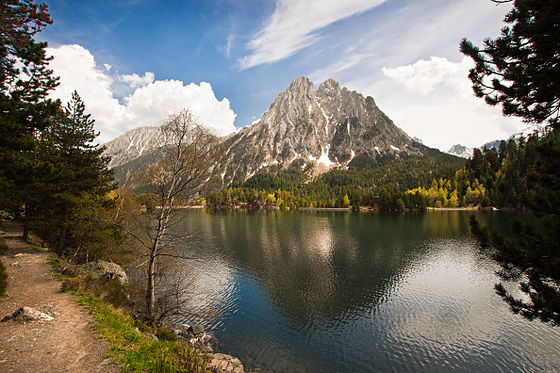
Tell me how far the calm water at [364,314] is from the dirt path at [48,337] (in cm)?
637

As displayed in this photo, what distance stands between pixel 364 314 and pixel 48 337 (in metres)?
25.5

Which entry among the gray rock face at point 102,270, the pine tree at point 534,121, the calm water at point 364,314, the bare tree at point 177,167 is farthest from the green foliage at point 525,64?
the gray rock face at point 102,270

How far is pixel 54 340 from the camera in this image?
9953 millimetres

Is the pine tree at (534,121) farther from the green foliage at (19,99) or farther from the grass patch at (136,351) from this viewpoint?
the green foliage at (19,99)

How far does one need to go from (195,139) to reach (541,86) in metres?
15.9

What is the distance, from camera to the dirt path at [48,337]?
28.0 feet

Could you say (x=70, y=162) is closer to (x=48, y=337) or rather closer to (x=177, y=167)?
(x=177, y=167)

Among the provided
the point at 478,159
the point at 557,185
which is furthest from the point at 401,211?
the point at 557,185

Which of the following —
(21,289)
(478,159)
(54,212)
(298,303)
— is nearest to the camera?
(21,289)

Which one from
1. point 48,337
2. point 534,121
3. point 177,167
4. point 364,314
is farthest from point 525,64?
point 364,314

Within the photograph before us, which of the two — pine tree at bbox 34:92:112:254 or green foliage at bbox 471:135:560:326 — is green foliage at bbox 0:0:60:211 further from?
green foliage at bbox 471:135:560:326

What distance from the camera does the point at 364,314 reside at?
2589 centimetres

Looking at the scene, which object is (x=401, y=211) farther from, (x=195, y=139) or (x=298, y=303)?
(x=195, y=139)

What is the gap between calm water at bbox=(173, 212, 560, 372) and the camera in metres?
18.6
